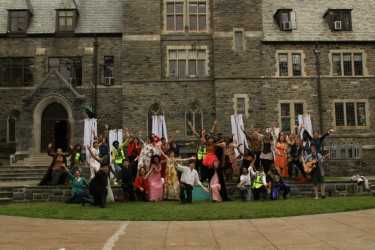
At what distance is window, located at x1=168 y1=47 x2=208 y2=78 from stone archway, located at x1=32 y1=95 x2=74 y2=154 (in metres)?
6.75

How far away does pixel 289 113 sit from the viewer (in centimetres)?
2650

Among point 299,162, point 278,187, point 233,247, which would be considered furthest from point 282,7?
point 233,247

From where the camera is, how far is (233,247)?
7.15 m

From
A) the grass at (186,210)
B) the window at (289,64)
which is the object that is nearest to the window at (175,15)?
the window at (289,64)

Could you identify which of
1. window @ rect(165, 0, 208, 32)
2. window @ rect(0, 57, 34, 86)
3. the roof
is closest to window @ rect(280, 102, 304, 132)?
the roof

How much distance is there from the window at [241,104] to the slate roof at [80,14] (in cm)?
888

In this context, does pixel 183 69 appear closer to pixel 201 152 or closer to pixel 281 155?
pixel 281 155

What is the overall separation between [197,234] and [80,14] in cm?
2360

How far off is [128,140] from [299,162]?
652 cm

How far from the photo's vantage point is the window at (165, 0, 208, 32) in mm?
26094

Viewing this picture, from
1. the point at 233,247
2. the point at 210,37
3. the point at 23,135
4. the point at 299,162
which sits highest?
the point at 210,37

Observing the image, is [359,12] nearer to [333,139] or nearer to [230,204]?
[333,139]

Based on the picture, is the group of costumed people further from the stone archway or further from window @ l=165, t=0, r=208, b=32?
window @ l=165, t=0, r=208, b=32

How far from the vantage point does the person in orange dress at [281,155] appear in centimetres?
1648
